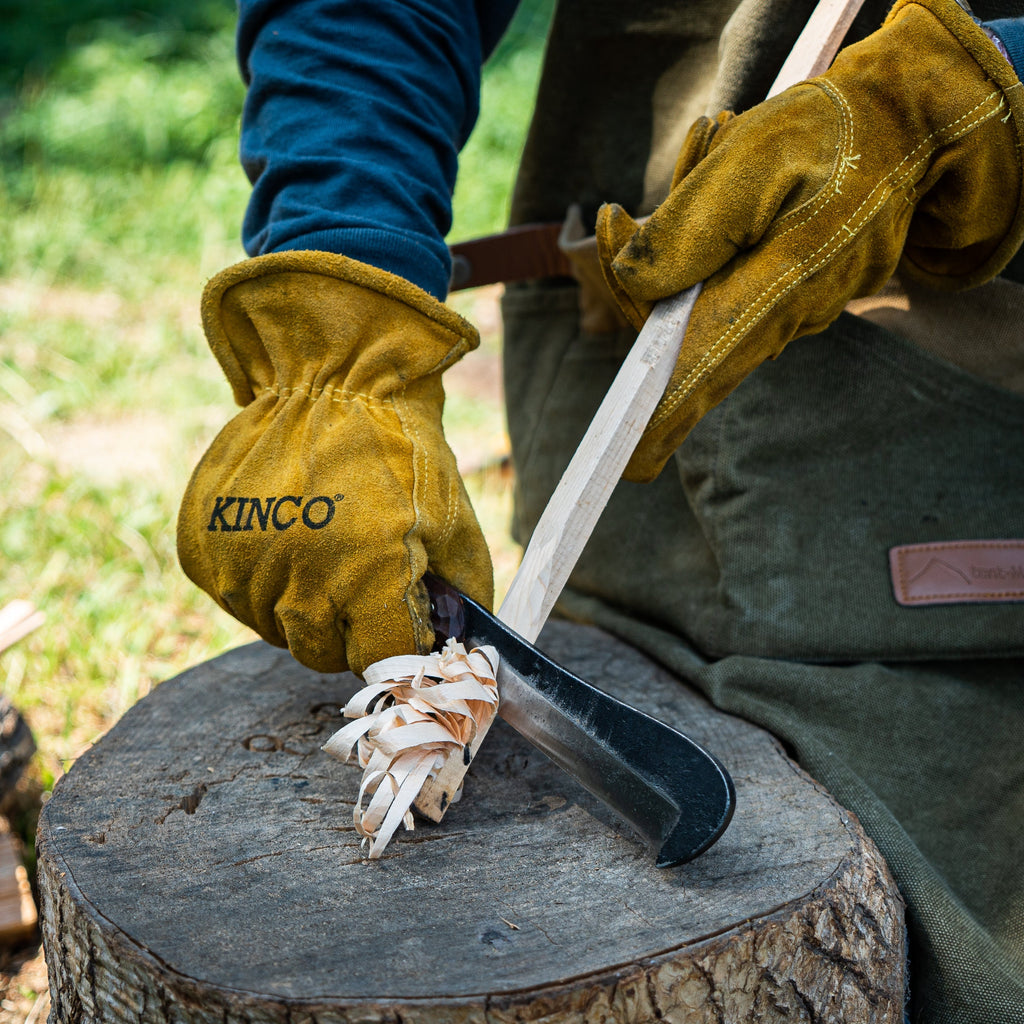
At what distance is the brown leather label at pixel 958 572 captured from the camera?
120 cm

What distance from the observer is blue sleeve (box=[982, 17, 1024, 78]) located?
0.96 meters

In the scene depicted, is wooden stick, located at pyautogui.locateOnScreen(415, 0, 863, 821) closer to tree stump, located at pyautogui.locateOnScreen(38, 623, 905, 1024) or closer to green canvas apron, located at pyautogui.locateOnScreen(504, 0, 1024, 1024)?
tree stump, located at pyautogui.locateOnScreen(38, 623, 905, 1024)

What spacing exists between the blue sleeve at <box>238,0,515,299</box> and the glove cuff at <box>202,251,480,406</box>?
61 mm

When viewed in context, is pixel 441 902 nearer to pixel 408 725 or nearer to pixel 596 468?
pixel 408 725

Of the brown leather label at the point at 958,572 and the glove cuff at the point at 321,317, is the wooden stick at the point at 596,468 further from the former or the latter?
the brown leather label at the point at 958,572

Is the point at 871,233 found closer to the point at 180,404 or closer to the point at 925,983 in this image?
the point at 925,983

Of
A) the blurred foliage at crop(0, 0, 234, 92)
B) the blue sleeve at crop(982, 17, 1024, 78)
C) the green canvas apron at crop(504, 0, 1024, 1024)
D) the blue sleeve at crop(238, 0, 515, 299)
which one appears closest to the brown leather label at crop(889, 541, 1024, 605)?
the green canvas apron at crop(504, 0, 1024, 1024)

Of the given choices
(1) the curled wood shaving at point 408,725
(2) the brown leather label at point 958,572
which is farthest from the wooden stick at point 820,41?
(1) the curled wood shaving at point 408,725

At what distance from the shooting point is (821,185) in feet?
3.05

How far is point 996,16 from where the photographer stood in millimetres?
1121

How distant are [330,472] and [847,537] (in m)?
0.68

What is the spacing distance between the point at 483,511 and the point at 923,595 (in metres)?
1.62

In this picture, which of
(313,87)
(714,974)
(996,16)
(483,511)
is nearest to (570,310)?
(313,87)

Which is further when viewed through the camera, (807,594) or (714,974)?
(807,594)
